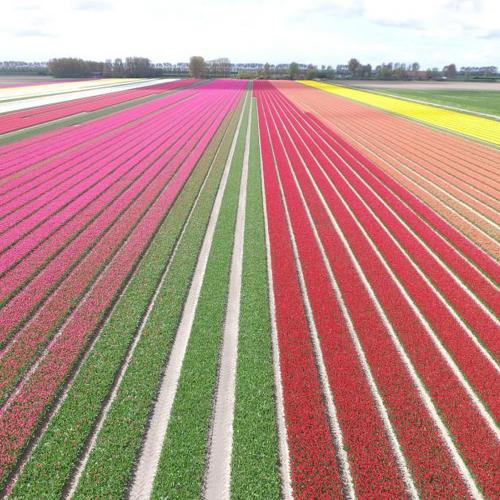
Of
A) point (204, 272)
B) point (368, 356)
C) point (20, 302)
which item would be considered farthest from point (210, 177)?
point (368, 356)

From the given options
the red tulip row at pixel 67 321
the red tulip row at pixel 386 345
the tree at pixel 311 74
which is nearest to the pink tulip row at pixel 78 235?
the red tulip row at pixel 67 321

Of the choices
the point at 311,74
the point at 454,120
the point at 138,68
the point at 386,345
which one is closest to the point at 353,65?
the point at 311,74

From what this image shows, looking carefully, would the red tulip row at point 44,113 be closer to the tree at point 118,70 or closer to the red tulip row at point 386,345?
the red tulip row at point 386,345

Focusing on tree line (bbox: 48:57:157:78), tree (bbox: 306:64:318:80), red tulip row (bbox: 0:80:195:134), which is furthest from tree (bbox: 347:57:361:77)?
red tulip row (bbox: 0:80:195:134)

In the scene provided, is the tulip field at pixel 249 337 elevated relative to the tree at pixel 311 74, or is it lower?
lower

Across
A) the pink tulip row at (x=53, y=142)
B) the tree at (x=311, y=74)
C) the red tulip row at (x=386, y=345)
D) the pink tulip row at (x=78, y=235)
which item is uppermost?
the tree at (x=311, y=74)

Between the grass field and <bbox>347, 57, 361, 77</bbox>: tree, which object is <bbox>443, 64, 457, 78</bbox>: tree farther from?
the grass field

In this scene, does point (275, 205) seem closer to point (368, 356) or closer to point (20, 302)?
point (368, 356)
